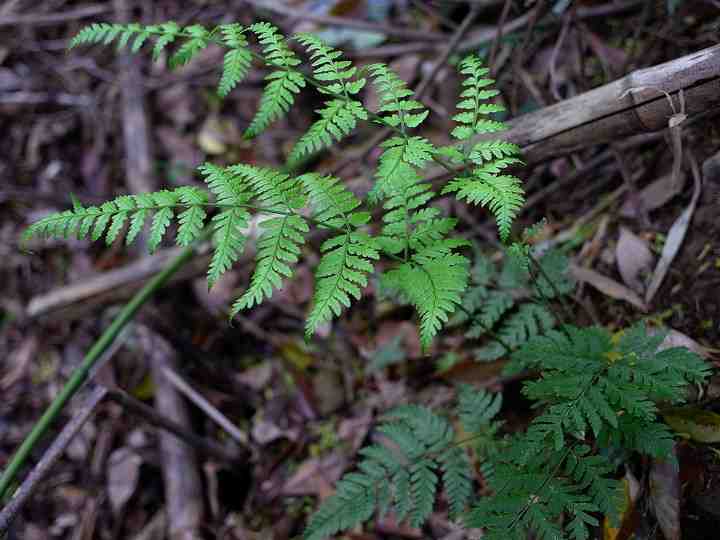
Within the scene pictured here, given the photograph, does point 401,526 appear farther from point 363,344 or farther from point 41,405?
point 41,405

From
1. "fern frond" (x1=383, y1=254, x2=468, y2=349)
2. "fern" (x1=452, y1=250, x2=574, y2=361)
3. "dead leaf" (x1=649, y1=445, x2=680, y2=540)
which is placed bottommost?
"dead leaf" (x1=649, y1=445, x2=680, y2=540)

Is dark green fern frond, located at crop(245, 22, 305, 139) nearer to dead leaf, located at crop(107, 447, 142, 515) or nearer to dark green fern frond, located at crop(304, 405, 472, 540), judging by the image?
dark green fern frond, located at crop(304, 405, 472, 540)

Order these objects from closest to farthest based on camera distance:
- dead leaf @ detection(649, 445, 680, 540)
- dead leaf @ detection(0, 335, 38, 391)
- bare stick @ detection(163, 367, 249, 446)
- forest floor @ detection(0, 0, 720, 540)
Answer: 1. dead leaf @ detection(649, 445, 680, 540)
2. forest floor @ detection(0, 0, 720, 540)
3. bare stick @ detection(163, 367, 249, 446)
4. dead leaf @ detection(0, 335, 38, 391)

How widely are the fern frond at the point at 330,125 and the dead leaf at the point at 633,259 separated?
158 centimetres

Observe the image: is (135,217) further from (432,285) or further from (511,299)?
(511,299)

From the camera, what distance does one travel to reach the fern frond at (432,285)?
174 cm

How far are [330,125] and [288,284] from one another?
6.96ft

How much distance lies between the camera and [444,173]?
279cm

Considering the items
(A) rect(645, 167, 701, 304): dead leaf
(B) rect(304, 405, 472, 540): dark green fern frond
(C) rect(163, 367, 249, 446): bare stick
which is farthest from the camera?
(C) rect(163, 367, 249, 446): bare stick

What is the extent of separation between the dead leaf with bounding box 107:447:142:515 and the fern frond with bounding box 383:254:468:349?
8.24ft

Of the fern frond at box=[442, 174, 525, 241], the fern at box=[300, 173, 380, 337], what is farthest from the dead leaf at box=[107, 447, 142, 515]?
the fern frond at box=[442, 174, 525, 241]

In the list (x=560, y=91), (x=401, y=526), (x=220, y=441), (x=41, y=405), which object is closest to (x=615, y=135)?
(x=560, y=91)

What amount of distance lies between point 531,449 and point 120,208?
1.47 metres

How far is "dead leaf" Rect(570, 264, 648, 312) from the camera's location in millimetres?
2713
